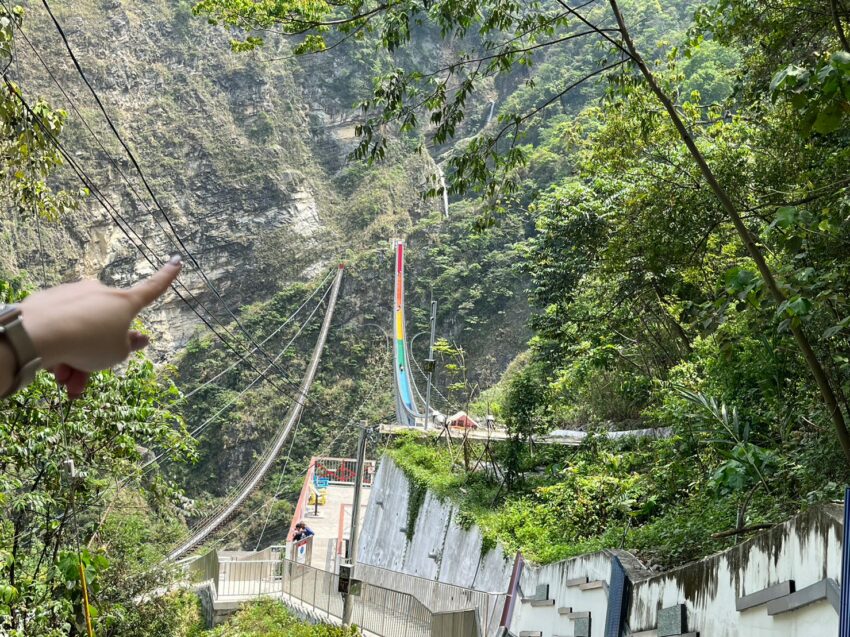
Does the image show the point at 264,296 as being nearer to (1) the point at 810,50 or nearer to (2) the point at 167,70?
(2) the point at 167,70

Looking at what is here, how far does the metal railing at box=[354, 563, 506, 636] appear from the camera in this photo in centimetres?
909

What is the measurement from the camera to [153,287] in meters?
1.36

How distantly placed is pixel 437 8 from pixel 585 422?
12.7 m

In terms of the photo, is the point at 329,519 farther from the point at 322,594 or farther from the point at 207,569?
the point at 322,594

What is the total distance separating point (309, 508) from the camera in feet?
83.1

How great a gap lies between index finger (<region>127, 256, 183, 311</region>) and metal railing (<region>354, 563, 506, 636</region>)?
803 cm

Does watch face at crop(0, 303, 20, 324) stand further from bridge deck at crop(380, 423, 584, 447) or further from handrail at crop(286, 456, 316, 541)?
handrail at crop(286, 456, 316, 541)

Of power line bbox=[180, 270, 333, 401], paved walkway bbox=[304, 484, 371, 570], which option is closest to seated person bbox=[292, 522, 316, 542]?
paved walkway bbox=[304, 484, 371, 570]

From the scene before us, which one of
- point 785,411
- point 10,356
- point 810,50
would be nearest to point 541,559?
point 785,411

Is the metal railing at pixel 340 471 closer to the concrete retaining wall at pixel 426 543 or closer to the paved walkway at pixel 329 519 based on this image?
the paved walkway at pixel 329 519

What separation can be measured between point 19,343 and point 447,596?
10.2 metres

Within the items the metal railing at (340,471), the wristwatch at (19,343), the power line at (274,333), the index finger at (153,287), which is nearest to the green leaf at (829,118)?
the index finger at (153,287)

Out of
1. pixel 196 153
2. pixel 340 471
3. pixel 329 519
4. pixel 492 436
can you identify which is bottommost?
pixel 329 519

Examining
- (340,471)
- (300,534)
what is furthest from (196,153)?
(300,534)
